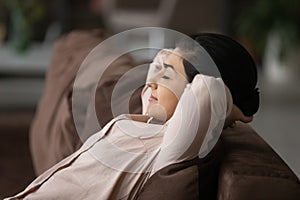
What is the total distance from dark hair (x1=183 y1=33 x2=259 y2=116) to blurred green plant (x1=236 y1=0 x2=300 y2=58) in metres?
4.18

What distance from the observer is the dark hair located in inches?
53.8

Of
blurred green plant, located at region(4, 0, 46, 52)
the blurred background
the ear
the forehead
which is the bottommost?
the blurred background

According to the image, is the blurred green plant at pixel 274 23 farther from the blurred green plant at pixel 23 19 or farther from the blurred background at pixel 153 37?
the blurred green plant at pixel 23 19

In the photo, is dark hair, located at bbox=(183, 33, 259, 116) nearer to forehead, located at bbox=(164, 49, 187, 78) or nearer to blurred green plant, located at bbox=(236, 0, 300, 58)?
forehead, located at bbox=(164, 49, 187, 78)

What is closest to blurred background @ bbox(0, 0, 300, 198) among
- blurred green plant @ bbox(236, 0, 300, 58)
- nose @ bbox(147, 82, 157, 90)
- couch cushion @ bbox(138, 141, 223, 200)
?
blurred green plant @ bbox(236, 0, 300, 58)

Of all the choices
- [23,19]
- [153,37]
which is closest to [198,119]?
[23,19]

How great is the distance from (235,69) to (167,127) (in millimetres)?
172

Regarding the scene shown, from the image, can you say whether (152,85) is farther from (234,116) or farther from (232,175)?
(232,175)

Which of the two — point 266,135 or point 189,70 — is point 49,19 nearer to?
point 266,135

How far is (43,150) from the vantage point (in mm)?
2191

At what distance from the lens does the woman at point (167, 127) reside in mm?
1273

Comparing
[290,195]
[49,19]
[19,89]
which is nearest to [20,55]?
[19,89]

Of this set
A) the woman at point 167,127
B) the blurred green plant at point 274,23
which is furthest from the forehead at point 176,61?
the blurred green plant at point 274,23

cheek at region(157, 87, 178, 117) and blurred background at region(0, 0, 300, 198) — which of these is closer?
cheek at region(157, 87, 178, 117)
